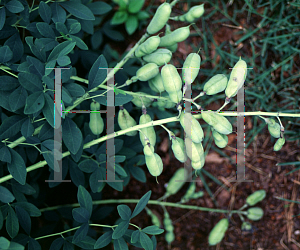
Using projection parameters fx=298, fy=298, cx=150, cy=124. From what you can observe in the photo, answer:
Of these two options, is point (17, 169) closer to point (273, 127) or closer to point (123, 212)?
point (123, 212)

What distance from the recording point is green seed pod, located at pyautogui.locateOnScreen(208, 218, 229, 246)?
247 centimetres

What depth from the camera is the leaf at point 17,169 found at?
4.99 feet

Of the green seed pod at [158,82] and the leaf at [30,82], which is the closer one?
the leaf at [30,82]

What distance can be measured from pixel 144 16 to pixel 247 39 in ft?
3.01

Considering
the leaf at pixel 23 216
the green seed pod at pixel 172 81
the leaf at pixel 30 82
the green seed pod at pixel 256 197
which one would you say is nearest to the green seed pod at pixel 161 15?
the green seed pod at pixel 172 81

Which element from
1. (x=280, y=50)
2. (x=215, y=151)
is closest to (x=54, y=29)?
(x=215, y=151)

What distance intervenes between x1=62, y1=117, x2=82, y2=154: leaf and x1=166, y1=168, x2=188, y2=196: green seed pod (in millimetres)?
1144

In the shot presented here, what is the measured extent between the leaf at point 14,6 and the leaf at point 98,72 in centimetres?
48

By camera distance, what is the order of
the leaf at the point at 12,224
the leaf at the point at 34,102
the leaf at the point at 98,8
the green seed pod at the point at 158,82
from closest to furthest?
the leaf at the point at 34,102
the leaf at the point at 12,224
the green seed pod at the point at 158,82
the leaf at the point at 98,8

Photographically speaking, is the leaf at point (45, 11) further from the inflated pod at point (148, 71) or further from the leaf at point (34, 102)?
the inflated pod at point (148, 71)

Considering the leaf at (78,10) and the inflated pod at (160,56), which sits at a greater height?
the leaf at (78,10)

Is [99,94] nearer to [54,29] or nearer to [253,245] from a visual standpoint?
[54,29]

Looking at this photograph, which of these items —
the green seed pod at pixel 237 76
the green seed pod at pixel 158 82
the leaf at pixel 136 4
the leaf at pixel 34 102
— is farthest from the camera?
the leaf at pixel 136 4

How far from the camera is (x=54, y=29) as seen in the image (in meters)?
1.71
